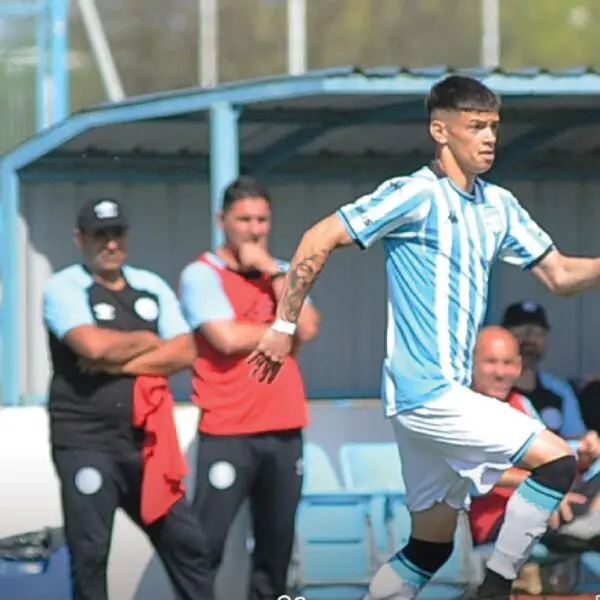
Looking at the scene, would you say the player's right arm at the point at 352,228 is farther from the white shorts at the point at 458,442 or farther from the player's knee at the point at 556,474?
the player's knee at the point at 556,474

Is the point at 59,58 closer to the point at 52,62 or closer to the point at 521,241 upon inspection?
the point at 52,62

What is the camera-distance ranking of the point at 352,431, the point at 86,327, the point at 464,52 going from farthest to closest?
1. the point at 464,52
2. the point at 352,431
3. the point at 86,327

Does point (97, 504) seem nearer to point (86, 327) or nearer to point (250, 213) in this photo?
point (86, 327)

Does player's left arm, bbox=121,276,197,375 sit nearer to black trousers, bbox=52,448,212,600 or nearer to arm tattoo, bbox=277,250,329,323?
black trousers, bbox=52,448,212,600

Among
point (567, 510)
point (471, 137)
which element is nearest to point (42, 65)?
point (567, 510)

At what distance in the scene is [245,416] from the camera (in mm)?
8758

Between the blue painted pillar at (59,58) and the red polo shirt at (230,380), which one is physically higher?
the blue painted pillar at (59,58)

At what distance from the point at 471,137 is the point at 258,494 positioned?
2.14 meters

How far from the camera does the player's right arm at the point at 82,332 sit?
8.34 m

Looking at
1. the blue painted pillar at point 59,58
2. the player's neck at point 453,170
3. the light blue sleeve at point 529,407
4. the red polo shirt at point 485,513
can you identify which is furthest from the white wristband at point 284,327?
the blue painted pillar at point 59,58

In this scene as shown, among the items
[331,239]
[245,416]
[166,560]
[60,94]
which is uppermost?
[60,94]

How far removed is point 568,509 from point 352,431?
1807mm

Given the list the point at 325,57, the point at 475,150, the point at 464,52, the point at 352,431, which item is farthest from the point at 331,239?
the point at 325,57

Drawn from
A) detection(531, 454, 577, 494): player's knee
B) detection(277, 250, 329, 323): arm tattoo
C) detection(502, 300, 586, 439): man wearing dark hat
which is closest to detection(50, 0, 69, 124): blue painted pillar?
detection(502, 300, 586, 439): man wearing dark hat
